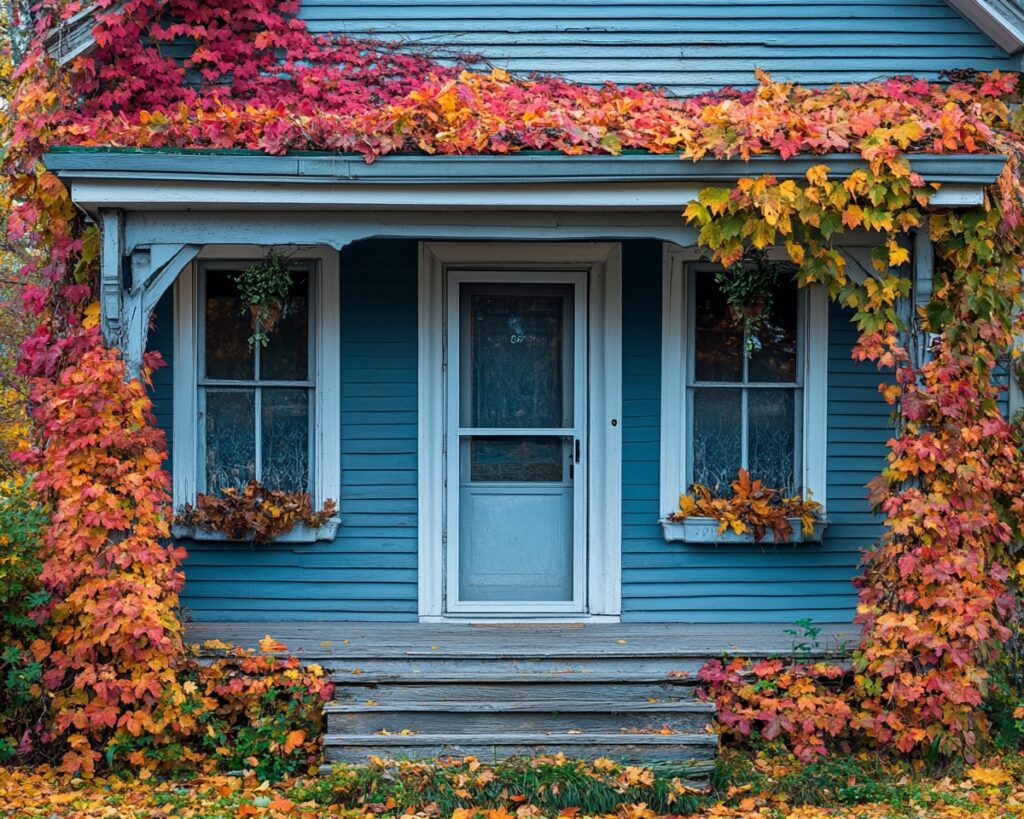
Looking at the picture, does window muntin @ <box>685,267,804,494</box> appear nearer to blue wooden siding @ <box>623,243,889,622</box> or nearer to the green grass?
blue wooden siding @ <box>623,243,889,622</box>

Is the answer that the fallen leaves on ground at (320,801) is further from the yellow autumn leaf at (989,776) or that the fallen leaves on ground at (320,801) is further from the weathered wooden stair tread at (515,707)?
the weathered wooden stair tread at (515,707)

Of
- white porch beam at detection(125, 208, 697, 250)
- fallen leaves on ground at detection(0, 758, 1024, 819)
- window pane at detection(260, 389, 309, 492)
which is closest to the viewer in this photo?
fallen leaves on ground at detection(0, 758, 1024, 819)

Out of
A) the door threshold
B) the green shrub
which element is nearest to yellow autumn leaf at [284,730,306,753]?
the green shrub

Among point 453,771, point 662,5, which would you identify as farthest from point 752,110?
point 453,771

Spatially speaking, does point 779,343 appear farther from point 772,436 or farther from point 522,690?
point 522,690

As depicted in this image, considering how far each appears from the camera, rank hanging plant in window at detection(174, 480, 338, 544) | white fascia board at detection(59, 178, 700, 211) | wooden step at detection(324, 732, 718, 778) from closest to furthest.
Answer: wooden step at detection(324, 732, 718, 778) → white fascia board at detection(59, 178, 700, 211) → hanging plant in window at detection(174, 480, 338, 544)

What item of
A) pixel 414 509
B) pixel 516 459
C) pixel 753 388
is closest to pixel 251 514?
pixel 414 509

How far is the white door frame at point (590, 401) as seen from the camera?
6.31 metres

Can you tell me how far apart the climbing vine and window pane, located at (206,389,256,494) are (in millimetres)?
921

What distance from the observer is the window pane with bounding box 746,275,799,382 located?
6.48m

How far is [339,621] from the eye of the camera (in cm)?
634

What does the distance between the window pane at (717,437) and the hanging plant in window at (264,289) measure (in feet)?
8.40

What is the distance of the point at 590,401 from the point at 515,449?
1.77 feet

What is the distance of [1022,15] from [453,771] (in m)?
5.25
